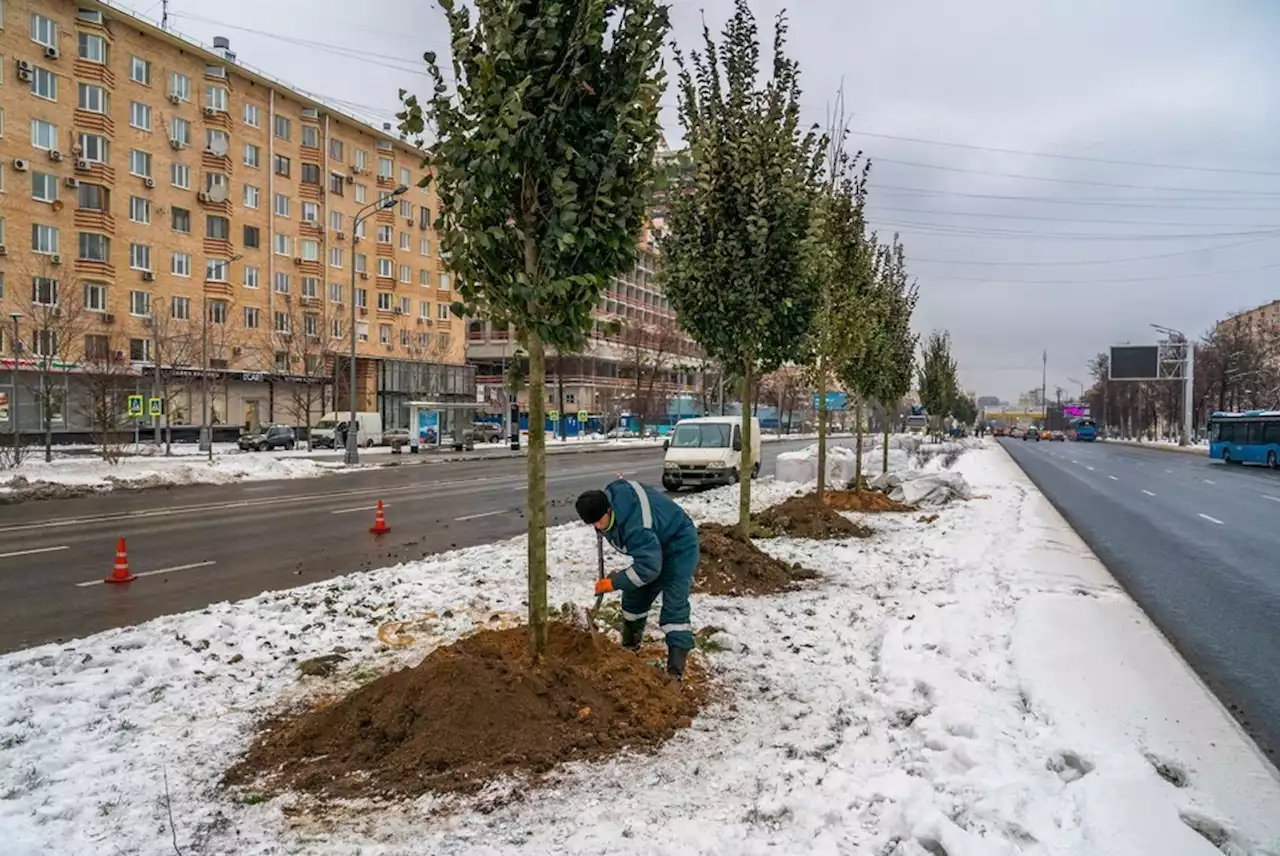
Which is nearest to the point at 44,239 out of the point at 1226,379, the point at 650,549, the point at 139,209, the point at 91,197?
the point at 91,197

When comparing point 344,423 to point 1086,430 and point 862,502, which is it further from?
point 1086,430

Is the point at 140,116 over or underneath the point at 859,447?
over

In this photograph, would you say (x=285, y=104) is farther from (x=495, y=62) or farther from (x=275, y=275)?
(x=495, y=62)

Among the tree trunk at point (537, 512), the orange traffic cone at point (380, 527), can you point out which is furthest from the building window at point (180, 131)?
the tree trunk at point (537, 512)

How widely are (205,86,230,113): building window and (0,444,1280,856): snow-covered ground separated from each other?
50.1m

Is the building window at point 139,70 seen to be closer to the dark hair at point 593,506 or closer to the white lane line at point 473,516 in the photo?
the white lane line at point 473,516

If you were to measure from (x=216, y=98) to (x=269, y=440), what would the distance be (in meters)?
22.0

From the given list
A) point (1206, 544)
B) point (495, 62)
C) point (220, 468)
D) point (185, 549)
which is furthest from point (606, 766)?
point (220, 468)

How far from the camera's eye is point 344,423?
49000mm

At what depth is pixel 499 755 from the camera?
4.15m

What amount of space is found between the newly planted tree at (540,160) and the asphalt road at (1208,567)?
5.20 meters

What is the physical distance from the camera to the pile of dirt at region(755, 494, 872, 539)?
1220cm

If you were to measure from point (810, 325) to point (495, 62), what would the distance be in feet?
23.5

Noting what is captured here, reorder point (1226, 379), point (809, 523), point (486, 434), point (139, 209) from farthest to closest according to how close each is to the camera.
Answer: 1. point (1226, 379)
2. point (486, 434)
3. point (139, 209)
4. point (809, 523)
